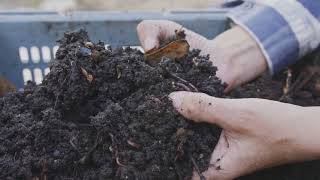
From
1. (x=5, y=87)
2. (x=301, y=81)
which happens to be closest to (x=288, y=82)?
(x=301, y=81)

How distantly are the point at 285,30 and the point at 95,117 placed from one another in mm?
544

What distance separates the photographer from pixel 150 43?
1.03 meters

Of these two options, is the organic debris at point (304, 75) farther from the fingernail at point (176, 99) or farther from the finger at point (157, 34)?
the fingernail at point (176, 99)

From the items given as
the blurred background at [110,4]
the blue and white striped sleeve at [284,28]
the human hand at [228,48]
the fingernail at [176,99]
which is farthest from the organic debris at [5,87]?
the blurred background at [110,4]

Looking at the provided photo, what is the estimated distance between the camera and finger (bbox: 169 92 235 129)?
31.4 inches

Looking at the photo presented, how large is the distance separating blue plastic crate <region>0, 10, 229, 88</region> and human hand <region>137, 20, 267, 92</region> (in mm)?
116

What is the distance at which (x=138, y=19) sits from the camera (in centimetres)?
125

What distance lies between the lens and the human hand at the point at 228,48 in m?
1.07

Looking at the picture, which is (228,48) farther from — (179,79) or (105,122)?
(105,122)

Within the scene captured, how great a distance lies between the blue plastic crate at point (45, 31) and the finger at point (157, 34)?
0.16 metres

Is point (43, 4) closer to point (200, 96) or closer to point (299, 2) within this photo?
point (299, 2)

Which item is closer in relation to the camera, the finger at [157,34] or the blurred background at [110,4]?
the finger at [157,34]

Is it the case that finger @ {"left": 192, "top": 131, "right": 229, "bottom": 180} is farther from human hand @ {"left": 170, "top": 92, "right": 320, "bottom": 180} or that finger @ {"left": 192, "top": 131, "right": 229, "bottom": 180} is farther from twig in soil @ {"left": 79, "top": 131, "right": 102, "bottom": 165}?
twig in soil @ {"left": 79, "top": 131, "right": 102, "bottom": 165}

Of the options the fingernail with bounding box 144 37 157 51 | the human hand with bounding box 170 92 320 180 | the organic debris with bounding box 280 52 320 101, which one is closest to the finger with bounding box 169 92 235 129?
the human hand with bounding box 170 92 320 180
